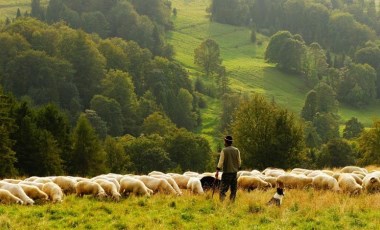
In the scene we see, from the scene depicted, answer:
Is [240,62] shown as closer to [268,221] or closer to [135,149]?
[135,149]

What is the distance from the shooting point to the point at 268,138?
67938 millimetres

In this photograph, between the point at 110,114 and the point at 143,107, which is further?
the point at 143,107

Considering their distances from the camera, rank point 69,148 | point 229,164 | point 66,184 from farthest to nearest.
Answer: point 69,148 → point 66,184 → point 229,164

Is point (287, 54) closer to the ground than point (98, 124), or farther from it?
farther from it

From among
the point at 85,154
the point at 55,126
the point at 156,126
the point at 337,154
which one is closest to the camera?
the point at 55,126

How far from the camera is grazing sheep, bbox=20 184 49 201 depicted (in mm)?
21094

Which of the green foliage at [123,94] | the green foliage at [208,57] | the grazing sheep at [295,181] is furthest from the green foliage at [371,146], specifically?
the green foliage at [208,57]

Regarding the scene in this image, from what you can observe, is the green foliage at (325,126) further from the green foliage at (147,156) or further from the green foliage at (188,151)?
the green foliage at (147,156)

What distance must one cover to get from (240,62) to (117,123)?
80.2m

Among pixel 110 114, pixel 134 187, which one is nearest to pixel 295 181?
pixel 134 187

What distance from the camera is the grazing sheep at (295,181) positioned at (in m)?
25.7

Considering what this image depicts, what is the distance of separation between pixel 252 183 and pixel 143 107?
11384cm

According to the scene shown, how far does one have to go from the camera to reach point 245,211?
18969mm

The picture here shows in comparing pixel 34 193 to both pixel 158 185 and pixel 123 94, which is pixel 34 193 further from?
pixel 123 94
